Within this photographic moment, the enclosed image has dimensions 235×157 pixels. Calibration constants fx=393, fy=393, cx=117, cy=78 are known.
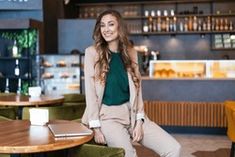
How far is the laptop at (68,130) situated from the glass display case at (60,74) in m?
4.27

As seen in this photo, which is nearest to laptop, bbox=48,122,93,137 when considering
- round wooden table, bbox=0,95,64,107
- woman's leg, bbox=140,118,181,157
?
woman's leg, bbox=140,118,181,157

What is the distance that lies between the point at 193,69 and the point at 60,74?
2.38 metres

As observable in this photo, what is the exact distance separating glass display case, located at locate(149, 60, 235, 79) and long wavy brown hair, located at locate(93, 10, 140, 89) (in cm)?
371

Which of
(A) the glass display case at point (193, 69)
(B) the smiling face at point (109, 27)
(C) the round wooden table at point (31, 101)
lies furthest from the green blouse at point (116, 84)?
(A) the glass display case at point (193, 69)

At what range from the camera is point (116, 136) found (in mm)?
2639

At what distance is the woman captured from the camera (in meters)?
2.67

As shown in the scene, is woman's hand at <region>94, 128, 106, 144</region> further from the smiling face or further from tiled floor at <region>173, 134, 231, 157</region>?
tiled floor at <region>173, 134, 231, 157</region>

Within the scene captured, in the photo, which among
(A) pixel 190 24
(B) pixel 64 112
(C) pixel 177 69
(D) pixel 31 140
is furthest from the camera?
(A) pixel 190 24

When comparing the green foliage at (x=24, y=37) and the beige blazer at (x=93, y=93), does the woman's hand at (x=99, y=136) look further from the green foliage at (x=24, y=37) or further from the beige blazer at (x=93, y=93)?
the green foliage at (x=24, y=37)

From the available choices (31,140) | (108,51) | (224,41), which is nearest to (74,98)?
(108,51)

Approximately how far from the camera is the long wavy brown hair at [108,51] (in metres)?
2.73

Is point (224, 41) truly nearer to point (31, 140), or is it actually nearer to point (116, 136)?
point (116, 136)

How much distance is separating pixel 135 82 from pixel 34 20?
15.3 ft

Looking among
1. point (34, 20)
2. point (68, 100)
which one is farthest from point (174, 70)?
point (34, 20)
